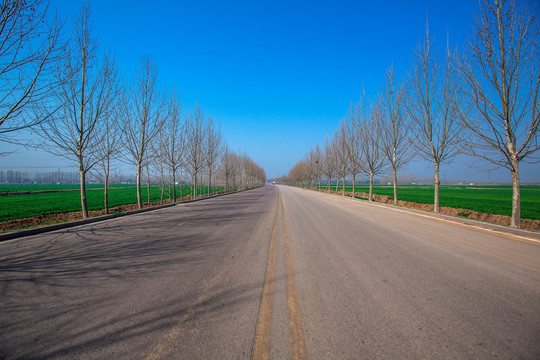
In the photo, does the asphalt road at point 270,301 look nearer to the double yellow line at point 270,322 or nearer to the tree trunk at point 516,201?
the double yellow line at point 270,322

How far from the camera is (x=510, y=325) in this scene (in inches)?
104

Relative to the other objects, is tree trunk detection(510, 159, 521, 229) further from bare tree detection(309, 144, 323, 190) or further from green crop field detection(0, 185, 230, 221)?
bare tree detection(309, 144, 323, 190)

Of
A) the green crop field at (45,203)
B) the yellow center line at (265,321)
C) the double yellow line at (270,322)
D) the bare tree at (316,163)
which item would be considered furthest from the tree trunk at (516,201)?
the bare tree at (316,163)

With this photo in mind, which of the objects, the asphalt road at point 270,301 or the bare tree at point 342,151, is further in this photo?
the bare tree at point 342,151

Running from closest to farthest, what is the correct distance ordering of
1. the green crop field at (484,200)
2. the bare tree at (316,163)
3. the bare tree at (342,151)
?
1. the green crop field at (484,200)
2. the bare tree at (342,151)
3. the bare tree at (316,163)

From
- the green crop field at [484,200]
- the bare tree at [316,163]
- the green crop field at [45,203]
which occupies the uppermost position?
the bare tree at [316,163]

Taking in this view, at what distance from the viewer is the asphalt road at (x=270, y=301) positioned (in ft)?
7.48

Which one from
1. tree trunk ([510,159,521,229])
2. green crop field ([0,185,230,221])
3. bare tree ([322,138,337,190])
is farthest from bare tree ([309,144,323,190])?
tree trunk ([510,159,521,229])

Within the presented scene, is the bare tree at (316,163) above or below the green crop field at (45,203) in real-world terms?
above

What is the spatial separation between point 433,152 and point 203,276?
15.5 metres

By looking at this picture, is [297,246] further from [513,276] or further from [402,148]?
[402,148]

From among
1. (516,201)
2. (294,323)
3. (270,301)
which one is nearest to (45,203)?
(270,301)

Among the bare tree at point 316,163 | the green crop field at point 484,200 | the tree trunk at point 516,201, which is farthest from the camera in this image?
the bare tree at point 316,163

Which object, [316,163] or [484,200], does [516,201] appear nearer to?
[484,200]
